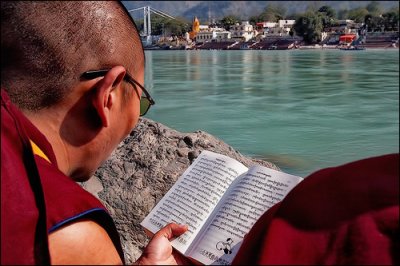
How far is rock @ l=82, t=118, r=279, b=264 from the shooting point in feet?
7.72

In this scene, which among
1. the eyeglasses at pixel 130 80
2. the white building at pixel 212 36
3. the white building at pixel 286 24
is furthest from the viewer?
the white building at pixel 212 36

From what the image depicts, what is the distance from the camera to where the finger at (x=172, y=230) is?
1.49 meters

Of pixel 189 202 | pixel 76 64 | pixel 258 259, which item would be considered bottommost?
pixel 189 202

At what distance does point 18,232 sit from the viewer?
888mm

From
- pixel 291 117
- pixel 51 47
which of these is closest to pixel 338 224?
pixel 51 47

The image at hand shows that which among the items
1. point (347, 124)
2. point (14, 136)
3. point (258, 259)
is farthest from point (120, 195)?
point (347, 124)

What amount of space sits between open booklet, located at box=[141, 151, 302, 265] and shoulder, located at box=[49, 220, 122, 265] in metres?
0.39

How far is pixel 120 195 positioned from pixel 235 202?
3.34 ft

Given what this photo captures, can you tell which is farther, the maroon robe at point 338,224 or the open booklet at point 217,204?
the open booklet at point 217,204

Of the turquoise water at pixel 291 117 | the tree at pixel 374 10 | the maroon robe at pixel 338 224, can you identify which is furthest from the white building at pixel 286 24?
the maroon robe at pixel 338 224

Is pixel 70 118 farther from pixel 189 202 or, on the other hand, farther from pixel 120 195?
pixel 120 195

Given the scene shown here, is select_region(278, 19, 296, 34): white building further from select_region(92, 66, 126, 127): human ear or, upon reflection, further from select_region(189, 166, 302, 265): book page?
select_region(92, 66, 126, 127): human ear

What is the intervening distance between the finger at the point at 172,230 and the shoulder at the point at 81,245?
406mm

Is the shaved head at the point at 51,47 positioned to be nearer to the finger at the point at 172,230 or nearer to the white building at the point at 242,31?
the finger at the point at 172,230
